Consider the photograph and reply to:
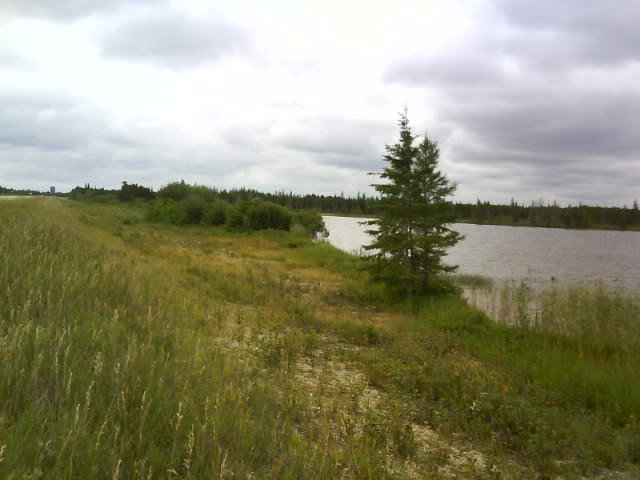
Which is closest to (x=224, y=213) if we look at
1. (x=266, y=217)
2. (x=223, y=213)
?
(x=223, y=213)

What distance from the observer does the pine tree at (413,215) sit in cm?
1452

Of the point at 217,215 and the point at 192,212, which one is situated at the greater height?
the point at 192,212

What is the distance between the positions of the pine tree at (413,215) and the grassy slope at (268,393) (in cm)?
395

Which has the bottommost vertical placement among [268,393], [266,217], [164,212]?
[268,393]

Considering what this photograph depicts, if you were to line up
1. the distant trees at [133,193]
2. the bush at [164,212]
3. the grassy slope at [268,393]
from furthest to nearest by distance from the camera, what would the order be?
1. the distant trees at [133,193]
2. the bush at [164,212]
3. the grassy slope at [268,393]

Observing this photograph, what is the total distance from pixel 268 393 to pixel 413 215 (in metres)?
10.8

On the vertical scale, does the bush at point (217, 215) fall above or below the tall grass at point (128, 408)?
above

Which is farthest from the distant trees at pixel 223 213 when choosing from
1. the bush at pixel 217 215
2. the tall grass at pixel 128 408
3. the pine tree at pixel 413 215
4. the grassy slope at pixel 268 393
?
the tall grass at pixel 128 408

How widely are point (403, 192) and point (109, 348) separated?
472 inches

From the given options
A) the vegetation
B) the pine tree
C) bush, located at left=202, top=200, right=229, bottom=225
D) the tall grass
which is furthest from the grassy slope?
the vegetation

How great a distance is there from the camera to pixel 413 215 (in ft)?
47.8

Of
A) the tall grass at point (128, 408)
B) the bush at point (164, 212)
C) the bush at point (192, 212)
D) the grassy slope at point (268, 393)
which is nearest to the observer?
the tall grass at point (128, 408)

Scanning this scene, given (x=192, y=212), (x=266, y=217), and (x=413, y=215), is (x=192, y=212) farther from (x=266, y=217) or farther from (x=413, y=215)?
(x=413, y=215)

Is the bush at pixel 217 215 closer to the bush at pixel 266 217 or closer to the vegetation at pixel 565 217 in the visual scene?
the bush at pixel 266 217
